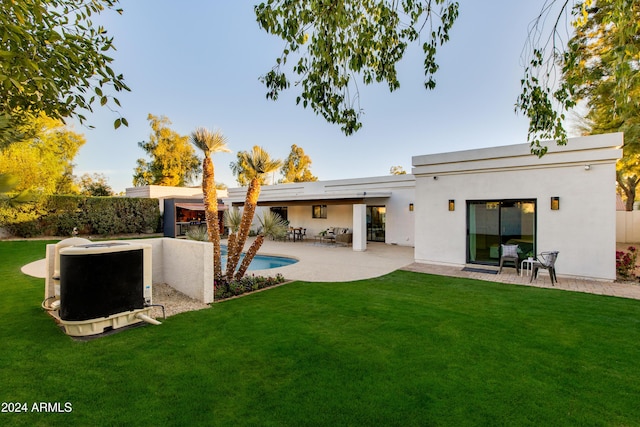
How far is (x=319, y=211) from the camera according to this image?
2541 cm

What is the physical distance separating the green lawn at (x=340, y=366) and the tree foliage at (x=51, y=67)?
11.0 feet

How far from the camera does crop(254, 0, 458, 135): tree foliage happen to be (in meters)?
4.35

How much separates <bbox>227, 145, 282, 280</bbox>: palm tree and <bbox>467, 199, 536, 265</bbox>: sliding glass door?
8.49 metres

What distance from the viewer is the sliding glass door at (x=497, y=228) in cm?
1150

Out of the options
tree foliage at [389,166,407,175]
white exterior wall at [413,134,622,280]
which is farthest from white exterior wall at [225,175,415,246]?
tree foliage at [389,166,407,175]

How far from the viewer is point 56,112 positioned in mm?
4742

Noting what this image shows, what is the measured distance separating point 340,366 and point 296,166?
46.9m

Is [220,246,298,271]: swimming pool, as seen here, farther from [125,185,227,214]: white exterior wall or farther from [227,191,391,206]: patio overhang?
[125,185,227,214]: white exterior wall

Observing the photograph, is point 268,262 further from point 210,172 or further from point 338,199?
point 210,172

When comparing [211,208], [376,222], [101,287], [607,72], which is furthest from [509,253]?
[101,287]

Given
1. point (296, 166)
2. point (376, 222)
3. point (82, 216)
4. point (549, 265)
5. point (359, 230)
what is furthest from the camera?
point (296, 166)

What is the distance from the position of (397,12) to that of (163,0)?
6950 millimetres

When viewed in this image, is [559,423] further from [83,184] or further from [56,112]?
[83,184]

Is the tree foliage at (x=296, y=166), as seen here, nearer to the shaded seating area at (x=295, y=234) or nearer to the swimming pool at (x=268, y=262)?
the shaded seating area at (x=295, y=234)
